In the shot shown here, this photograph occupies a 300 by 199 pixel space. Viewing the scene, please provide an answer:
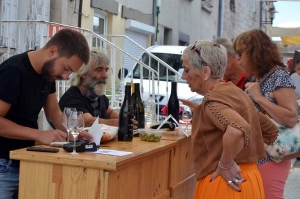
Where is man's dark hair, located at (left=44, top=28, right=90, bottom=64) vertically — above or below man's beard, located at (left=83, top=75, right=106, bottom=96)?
above

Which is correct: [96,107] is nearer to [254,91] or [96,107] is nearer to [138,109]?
[138,109]

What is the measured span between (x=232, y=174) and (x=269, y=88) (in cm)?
107

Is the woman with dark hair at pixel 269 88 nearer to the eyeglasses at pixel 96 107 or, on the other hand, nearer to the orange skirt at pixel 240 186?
the orange skirt at pixel 240 186

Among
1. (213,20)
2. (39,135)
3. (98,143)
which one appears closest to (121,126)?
(98,143)

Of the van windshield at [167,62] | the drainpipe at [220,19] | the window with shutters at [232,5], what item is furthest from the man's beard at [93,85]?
the window with shutters at [232,5]

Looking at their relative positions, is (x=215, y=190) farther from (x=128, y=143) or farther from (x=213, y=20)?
(x=213, y=20)

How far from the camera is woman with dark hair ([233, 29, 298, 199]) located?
3.62 metres

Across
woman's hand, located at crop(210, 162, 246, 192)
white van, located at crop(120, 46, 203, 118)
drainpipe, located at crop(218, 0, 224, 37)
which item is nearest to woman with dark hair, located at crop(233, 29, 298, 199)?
woman's hand, located at crop(210, 162, 246, 192)

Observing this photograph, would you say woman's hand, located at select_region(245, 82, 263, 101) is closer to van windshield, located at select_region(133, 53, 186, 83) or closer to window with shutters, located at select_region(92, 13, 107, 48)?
van windshield, located at select_region(133, 53, 186, 83)

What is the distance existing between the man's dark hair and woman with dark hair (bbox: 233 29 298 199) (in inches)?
47.1

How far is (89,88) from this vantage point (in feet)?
14.5

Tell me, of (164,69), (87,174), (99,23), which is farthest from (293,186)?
(99,23)

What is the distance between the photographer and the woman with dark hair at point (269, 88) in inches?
142

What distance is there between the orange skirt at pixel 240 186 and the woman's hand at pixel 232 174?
0.08ft
